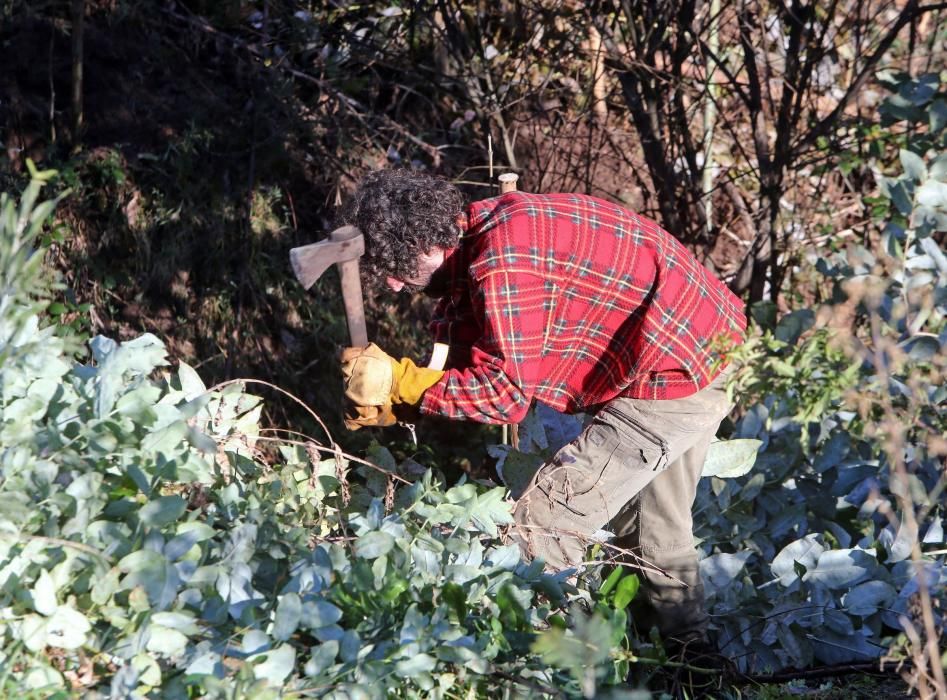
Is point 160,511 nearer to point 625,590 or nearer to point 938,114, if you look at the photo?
point 625,590

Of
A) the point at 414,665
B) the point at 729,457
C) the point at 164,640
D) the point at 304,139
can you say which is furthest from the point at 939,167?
the point at 304,139

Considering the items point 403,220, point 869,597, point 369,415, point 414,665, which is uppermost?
point 403,220

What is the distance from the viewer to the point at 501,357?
9.21 ft

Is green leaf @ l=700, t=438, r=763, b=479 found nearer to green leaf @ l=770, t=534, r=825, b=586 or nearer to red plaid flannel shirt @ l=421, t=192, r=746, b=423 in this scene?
green leaf @ l=770, t=534, r=825, b=586

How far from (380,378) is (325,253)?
1.24ft

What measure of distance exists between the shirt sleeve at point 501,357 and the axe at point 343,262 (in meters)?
0.30

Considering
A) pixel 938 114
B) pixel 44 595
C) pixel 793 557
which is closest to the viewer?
pixel 44 595

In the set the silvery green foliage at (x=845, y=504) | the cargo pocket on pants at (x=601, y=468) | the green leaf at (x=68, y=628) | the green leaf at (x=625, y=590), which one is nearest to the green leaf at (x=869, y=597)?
the silvery green foliage at (x=845, y=504)

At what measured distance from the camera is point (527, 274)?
2.76 m

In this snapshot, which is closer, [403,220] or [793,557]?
[403,220]

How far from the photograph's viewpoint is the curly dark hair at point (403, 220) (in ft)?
9.30

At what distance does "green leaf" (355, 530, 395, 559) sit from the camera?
217 cm

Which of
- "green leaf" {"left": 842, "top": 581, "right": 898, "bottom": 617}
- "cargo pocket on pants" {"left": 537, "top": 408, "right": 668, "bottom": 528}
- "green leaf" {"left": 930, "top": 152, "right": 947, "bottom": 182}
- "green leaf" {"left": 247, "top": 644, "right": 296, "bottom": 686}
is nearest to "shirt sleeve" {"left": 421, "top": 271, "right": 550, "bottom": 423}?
"cargo pocket on pants" {"left": 537, "top": 408, "right": 668, "bottom": 528}

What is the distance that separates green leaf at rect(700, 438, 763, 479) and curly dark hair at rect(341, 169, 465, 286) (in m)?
1.21
